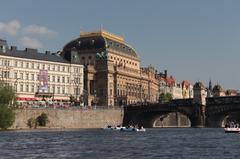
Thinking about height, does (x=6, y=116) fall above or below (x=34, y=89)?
below

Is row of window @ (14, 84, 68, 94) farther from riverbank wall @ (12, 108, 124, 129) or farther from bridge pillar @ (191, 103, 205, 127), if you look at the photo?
bridge pillar @ (191, 103, 205, 127)

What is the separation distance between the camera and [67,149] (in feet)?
242

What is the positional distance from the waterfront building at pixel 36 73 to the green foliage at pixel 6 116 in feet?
117

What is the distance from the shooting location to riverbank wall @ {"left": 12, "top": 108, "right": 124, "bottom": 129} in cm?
14925

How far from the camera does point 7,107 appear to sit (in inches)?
5315

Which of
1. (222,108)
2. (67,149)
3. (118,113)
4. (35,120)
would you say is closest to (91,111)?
(118,113)

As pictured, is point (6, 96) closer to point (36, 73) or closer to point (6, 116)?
point (6, 116)

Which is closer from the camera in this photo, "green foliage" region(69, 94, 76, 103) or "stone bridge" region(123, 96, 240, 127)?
"stone bridge" region(123, 96, 240, 127)

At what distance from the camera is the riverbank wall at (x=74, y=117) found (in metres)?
149

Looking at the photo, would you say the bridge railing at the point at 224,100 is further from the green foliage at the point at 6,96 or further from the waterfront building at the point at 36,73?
the green foliage at the point at 6,96

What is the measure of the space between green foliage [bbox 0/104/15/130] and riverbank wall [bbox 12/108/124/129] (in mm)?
9815

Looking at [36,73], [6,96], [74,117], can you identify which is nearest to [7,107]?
[6,96]

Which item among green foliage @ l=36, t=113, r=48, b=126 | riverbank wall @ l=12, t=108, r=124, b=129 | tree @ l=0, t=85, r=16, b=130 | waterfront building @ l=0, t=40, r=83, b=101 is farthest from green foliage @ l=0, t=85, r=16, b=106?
waterfront building @ l=0, t=40, r=83, b=101

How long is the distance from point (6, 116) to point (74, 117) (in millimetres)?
36546
